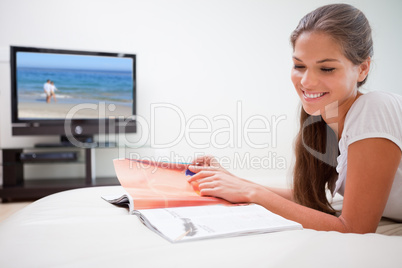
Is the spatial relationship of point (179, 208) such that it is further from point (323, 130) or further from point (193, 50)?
point (193, 50)

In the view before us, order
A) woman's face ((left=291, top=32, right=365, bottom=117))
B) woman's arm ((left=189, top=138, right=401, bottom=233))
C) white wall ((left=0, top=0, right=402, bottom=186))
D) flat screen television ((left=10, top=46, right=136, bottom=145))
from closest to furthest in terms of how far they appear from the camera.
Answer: woman's arm ((left=189, top=138, right=401, bottom=233)), woman's face ((left=291, top=32, right=365, bottom=117)), flat screen television ((left=10, top=46, right=136, bottom=145)), white wall ((left=0, top=0, right=402, bottom=186))

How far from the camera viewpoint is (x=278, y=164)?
150 inches

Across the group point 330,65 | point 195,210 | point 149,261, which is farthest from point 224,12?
point 149,261

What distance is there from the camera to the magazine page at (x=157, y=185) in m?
0.81

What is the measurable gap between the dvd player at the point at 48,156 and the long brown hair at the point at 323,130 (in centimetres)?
223

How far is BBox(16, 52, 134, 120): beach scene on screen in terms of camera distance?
9.46 feet

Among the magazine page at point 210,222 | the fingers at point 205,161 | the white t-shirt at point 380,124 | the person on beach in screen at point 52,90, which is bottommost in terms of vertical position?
the magazine page at point 210,222

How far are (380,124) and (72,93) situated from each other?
2740 millimetres

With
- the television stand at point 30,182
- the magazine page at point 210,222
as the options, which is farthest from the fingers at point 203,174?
the television stand at point 30,182

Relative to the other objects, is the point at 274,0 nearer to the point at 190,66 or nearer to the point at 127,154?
the point at 190,66

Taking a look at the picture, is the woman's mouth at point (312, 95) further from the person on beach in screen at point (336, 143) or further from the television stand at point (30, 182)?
the television stand at point (30, 182)

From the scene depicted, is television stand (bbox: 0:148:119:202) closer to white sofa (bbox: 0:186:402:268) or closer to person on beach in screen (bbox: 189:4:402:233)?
person on beach in screen (bbox: 189:4:402:233)

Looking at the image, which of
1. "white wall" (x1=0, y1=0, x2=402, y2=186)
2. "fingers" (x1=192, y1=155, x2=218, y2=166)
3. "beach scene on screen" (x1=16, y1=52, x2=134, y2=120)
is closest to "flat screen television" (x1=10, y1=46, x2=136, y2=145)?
"beach scene on screen" (x1=16, y1=52, x2=134, y2=120)

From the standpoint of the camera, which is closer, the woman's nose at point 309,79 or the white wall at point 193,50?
the woman's nose at point 309,79
